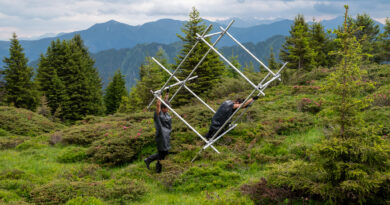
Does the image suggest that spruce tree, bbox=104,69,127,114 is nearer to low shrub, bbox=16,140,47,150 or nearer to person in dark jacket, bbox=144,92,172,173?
low shrub, bbox=16,140,47,150

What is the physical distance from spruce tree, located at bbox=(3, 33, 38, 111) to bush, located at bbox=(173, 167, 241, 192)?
109ft

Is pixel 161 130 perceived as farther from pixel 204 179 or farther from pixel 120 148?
pixel 120 148

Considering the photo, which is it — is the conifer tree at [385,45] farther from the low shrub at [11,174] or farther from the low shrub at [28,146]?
the low shrub at [11,174]

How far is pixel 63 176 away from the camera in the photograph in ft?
26.0

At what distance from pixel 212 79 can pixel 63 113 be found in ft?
71.4

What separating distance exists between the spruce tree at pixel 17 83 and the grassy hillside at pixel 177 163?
23420mm

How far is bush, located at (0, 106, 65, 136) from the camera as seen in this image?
18830 mm

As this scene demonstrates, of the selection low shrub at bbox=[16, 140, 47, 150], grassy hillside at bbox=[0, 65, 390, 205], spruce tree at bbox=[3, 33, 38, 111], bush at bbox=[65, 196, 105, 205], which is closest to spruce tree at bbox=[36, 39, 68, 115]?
spruce tree at bbox=[3, 33, 38, 111]

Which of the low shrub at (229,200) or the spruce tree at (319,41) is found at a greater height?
the spruce tree at (319,41)

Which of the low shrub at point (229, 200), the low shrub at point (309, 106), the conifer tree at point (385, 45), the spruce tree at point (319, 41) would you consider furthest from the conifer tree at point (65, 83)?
the conifer tree at point (385, 45)

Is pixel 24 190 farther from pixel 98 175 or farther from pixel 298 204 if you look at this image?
pixel 298 204

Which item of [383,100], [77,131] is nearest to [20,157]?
[77,131]

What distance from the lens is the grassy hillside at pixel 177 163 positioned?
20.4 ft

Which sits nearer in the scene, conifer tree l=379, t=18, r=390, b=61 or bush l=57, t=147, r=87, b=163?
bush l=57, t=147, r=87, b=163
